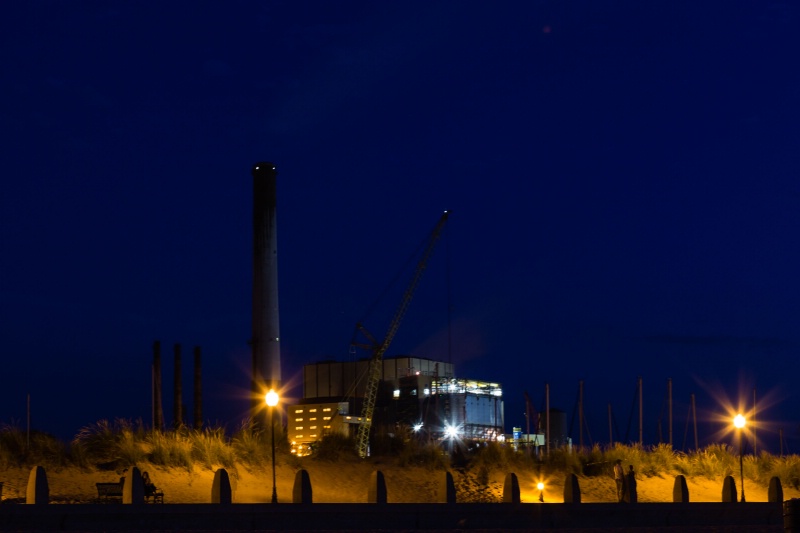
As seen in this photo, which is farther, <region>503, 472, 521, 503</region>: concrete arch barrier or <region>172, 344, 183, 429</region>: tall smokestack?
<region>172, 344, 183, 429</region>: tall smokestack

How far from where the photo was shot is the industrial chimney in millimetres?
57281

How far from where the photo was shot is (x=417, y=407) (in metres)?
88.4

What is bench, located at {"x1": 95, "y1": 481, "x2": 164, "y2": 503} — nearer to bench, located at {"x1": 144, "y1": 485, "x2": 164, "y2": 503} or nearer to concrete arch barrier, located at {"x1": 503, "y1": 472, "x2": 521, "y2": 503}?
bench, located at {"x1": 144, "y1": 485, "x2": 164, "y2": 503}

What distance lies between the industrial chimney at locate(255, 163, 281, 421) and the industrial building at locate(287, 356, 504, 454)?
23.7 m

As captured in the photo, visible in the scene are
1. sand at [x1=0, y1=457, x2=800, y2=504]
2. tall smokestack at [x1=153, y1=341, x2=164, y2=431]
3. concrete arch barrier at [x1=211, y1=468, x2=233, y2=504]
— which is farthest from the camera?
tall smokestack at [x1=153, y1=341, x2=164, y2=431]

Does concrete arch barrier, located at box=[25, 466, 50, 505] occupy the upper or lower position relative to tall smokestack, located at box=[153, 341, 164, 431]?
lower

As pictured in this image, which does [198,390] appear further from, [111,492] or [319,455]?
[111,492]

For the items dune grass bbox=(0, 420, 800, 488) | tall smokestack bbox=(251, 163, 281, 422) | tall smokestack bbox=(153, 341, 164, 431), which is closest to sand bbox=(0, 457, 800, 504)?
dune grass bbox=(0, 420, 800, 488)

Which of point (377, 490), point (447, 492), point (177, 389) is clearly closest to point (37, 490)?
point (377, 490)

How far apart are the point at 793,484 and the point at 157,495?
74.6 feet

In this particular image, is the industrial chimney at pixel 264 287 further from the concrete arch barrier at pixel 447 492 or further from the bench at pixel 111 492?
the concrete arch barrier at pixel 447 492

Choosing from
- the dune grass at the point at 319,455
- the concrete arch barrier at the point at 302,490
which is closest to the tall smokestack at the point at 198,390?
the dune grass at the point at 319,455

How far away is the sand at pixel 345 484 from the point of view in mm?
28266

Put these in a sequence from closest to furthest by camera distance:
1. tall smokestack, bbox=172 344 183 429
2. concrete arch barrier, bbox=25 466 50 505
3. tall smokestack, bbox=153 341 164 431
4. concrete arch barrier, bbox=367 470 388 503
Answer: concrete arch barrier, bbox=25 466 50 505 → concrete arch barrier, bbox=367 470 388 503 → tall smokestack, bbox=153 341 164 431 → tall smokestack, bbox=172 344 183 429
